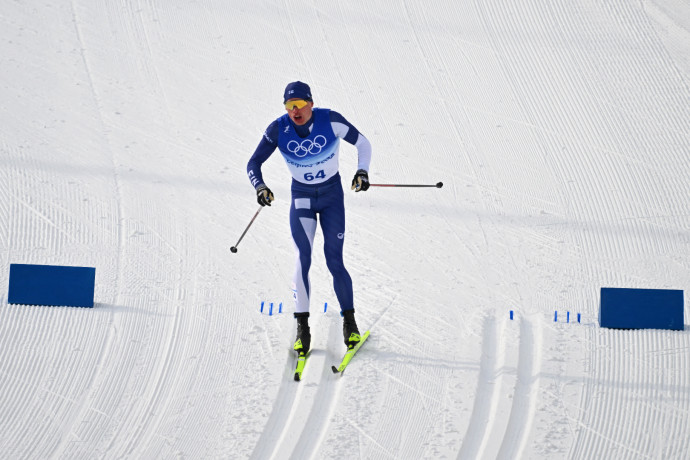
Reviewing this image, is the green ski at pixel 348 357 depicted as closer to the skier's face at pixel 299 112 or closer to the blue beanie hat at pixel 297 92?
the skier's face at pixel 299 112

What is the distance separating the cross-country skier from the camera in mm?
6059

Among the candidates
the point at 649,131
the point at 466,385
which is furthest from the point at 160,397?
the point at 649,131

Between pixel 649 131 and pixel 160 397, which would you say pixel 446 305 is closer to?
pixel 160 397

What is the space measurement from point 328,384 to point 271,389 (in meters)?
0.33

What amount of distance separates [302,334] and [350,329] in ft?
0.97

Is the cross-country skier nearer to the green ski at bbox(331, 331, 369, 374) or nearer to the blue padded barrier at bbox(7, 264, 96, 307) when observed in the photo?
the green ski at bbox(331, 331, 369, 374)

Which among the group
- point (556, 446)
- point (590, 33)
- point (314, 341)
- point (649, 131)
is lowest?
point (556, 446)

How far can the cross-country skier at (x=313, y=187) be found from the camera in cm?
606

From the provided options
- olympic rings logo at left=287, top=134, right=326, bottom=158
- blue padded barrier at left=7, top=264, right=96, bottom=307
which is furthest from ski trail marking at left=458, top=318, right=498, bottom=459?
blue padded barrier at left=7, top=264, right=96, bottom=307

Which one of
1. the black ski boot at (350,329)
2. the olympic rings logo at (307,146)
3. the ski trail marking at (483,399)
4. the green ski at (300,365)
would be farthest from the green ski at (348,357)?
the olympic rings logo at (307,146)

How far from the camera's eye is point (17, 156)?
28.0 feet

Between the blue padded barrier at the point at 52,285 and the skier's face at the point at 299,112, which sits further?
the blue padded barrier at the point at 52,285

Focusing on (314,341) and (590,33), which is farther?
(590,33)

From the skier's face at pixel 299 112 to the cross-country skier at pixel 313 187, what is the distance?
2 centimetres
